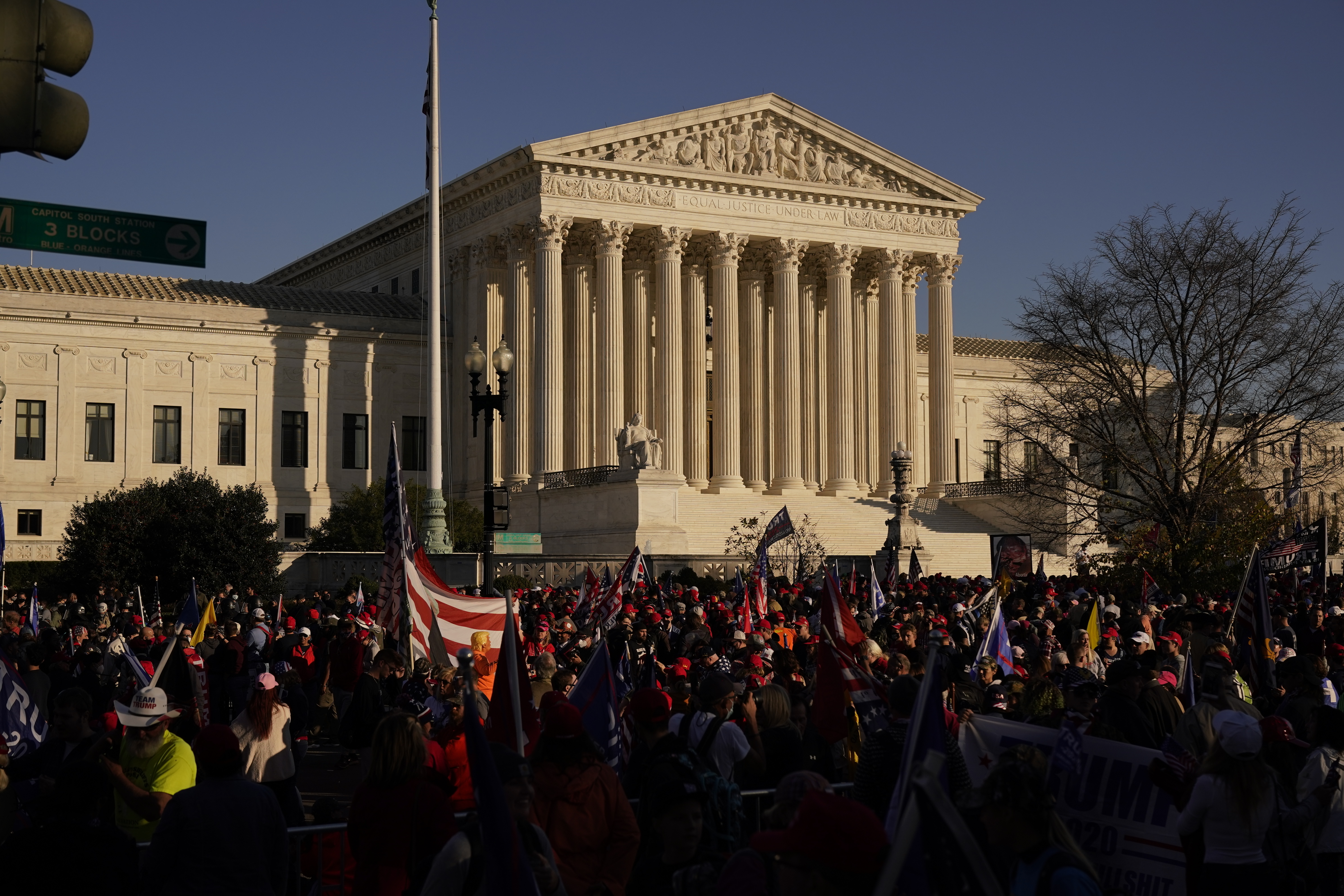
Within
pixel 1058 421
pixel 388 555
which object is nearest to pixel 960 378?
pixel 1058 421

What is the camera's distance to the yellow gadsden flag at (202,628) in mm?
19766

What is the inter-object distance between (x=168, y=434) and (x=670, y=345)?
1924 centimetres

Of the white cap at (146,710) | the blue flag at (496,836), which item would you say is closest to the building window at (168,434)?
the white cap at (146,710)

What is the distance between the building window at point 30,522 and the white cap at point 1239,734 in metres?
53.2

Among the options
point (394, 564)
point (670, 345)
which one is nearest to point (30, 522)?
point (670, 345)

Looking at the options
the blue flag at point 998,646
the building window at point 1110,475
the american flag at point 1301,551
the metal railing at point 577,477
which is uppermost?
the metal railing at point 577,477

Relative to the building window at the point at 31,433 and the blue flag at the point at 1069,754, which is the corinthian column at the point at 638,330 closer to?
the building window at the point at 31,433

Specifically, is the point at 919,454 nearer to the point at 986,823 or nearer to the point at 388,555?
the point at 388,555

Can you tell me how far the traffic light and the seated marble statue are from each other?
41783 millimetres

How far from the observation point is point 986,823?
547 centimetres

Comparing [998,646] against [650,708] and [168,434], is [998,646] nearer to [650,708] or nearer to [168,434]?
[650,708]

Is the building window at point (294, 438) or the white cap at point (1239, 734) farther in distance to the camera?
the building window at point (294, 438)

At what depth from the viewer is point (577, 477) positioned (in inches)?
2055

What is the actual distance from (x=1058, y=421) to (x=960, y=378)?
35.2 meters
